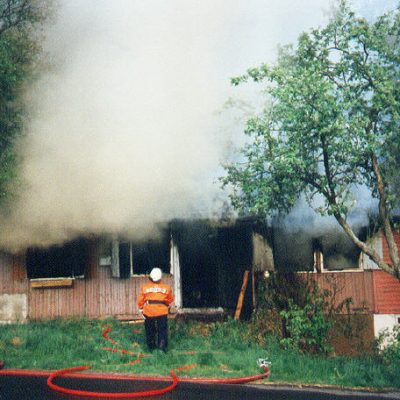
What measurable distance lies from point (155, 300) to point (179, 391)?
309 centimetres

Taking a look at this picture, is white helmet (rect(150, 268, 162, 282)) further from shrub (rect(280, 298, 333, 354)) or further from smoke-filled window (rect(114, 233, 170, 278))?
smoke-filled window (rect(114, 233, 170, 278))

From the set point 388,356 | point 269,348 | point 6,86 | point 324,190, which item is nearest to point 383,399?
point 388,356

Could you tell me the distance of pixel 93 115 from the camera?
17.5 m

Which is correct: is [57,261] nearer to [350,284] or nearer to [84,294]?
[84,294]

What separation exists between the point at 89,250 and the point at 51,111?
194 inches

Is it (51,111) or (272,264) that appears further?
(51,111)

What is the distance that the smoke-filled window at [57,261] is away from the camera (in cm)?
1491

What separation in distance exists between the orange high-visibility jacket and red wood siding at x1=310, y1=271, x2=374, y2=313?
556cm

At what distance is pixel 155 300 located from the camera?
34.8 feet

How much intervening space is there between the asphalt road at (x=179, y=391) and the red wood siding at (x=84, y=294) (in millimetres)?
6196

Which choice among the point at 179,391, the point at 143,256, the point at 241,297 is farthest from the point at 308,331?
the point at 143,256

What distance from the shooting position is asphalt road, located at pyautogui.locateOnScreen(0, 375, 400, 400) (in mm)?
7285

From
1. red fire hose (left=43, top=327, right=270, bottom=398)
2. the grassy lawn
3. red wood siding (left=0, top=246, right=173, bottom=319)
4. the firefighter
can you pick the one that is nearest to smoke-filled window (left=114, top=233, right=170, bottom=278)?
red wood siding (left=0, top=246, right=173, bottom=319)

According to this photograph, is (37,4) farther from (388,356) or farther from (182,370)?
(388,356)
